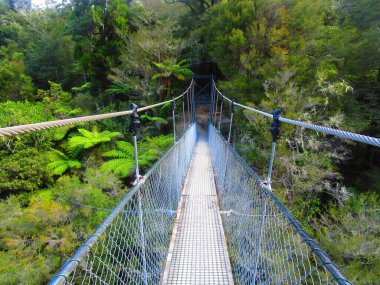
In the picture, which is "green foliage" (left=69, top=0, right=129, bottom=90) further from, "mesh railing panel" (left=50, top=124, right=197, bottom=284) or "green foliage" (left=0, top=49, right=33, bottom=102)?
"mesh railing panel" (left=50, top=124, right=197, bottom=284)

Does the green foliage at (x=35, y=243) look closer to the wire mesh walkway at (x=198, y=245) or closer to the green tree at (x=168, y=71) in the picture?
the wire mesh walkway at (x=198, y=245)

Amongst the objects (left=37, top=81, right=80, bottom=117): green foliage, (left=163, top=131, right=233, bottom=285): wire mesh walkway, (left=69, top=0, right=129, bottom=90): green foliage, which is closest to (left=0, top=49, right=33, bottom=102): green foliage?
(left=37, top=81, right=80, bottom=117): green foliage

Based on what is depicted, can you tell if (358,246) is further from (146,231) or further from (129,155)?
(129,155)

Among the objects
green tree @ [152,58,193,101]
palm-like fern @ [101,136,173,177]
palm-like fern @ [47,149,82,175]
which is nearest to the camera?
palm-like fern @ [101,136,173,177]

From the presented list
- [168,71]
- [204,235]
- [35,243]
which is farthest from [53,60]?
[204,235]

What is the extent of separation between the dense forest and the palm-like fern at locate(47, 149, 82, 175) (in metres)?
0.03

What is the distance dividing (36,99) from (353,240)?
46.7ft

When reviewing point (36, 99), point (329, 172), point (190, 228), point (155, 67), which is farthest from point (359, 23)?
point (36, 99)

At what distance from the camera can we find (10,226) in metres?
4.14

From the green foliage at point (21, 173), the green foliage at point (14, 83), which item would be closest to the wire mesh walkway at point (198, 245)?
the green foliage at point (21, 173)

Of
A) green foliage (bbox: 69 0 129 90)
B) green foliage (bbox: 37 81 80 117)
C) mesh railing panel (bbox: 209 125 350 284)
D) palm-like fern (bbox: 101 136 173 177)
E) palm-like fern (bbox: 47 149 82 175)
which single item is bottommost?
palm-like fern (bbox: 47 149 82 175)

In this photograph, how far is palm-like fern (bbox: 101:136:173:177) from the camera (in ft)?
18.1

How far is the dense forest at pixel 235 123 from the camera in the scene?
13.4 ft

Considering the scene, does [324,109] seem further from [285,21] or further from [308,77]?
[285,21]
